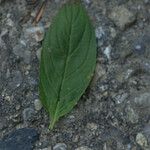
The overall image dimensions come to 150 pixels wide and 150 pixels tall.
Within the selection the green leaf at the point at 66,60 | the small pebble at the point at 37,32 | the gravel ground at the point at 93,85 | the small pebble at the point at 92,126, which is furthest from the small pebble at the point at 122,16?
the small pebble at the point at 92,126

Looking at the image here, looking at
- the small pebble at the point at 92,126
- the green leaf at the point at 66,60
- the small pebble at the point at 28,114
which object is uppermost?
the green leaf at the point at 66,60

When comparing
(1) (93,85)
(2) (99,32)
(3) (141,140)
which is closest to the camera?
(3) (141,140)

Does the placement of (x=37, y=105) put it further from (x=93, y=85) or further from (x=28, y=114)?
(x=93, y=85)

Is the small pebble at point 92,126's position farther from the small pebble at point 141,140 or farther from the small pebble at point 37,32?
the small pebble at point 37,32

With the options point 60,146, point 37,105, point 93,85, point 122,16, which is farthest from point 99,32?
point 60,146

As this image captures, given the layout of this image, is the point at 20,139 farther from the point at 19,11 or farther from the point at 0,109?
the point at 19,11

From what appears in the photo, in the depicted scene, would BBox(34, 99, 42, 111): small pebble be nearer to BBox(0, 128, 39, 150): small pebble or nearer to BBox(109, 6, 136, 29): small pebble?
BBox(0, 128, 39, 150): small pebble

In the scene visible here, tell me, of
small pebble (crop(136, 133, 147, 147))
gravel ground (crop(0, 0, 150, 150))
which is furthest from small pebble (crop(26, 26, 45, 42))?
small pebble (crop(136, 133, 147, 147))
